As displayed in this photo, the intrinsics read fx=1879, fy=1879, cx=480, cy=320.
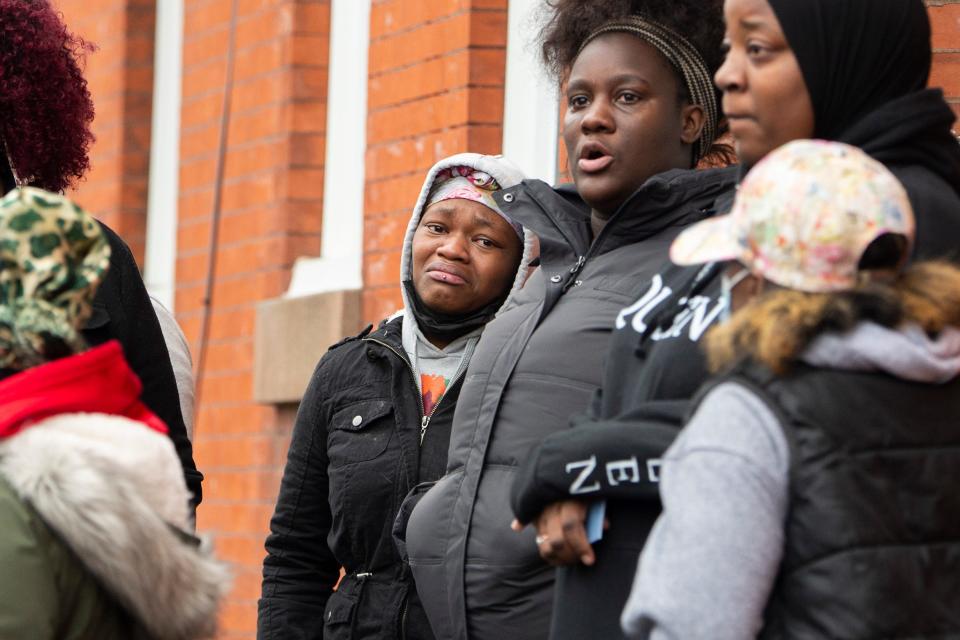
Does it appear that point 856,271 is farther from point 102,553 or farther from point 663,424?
point 102,553

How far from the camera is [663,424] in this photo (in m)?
2.94

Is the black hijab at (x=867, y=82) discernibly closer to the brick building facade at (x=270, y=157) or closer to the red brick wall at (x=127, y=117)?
the brick building facade at (x=270, y=157)

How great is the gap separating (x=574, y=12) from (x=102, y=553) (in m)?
1.99

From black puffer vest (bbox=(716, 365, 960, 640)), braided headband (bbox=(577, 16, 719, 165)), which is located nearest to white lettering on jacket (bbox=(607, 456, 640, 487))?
black puffer vest (bbox=(716, 365, 960, 640))

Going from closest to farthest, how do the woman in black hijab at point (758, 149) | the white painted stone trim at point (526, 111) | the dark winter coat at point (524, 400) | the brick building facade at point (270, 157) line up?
the woman in black hijab at point (758, 149) → the dark winter coat at point (524, 400) → the white painted stone trim at point (526, 111) → the brick building facade at point (270, 157)

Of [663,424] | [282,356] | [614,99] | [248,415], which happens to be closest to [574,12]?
[614,99]

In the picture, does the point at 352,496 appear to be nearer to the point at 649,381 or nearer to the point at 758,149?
the point at 649,381

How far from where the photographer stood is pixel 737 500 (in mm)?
2551

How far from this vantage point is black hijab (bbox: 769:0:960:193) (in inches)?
117

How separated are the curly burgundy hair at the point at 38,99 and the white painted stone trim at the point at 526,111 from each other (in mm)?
2207

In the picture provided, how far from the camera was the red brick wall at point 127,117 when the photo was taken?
8797mm

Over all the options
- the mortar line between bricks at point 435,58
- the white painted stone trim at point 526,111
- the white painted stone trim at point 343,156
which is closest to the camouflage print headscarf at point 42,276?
the white painted stone trim at point 526,111

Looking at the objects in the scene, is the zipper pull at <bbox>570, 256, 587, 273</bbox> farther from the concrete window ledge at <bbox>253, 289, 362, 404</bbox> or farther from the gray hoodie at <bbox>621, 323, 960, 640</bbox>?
the concrete window ledge at <bbox>253, 289, 362, 404</bbox>

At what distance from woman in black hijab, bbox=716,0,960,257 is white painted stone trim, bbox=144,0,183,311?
5.90 metres
